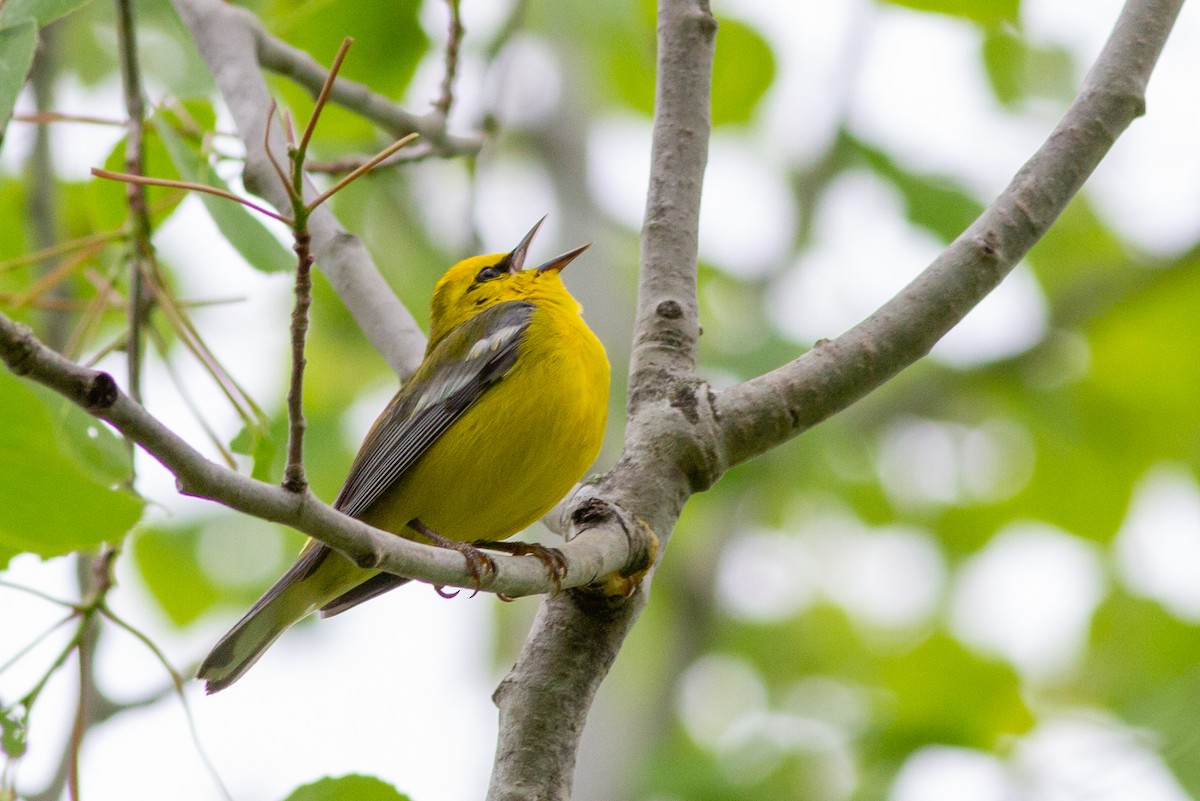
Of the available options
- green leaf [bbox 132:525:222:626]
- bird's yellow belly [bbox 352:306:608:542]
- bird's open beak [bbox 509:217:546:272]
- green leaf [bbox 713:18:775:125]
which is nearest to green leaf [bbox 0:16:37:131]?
bird's yellow belly [bbox 352:306:608:542]

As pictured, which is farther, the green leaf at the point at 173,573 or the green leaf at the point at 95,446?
the green leaf at the point at 173,573

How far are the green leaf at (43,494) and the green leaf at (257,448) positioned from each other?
981mm

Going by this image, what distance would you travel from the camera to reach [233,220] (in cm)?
341

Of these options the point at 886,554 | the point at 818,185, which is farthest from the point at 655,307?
the point at 886,554

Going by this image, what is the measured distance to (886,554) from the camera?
985cm

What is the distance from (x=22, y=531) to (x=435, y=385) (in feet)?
6.96

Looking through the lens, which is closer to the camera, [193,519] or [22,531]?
[22,531]

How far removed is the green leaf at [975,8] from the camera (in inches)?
169

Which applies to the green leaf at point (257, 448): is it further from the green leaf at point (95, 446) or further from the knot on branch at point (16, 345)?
the knot on branch at point (16, 345)

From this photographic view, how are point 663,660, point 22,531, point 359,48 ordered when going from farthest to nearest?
1. point 663,660
2. point 359,48
3. point 22,531

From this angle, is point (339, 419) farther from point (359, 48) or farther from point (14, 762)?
point (14, 762)

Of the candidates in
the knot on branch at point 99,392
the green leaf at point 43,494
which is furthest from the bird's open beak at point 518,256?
the knot on branch at point 99,392

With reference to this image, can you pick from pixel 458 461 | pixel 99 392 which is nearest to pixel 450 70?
pixel 458 461

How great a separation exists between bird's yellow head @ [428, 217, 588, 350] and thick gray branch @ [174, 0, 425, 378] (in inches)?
62.2
